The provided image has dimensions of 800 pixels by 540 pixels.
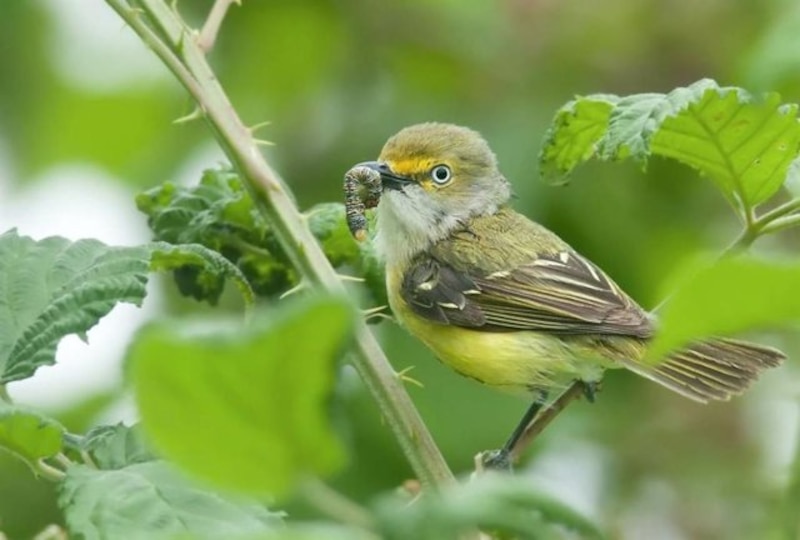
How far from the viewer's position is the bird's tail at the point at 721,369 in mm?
3889

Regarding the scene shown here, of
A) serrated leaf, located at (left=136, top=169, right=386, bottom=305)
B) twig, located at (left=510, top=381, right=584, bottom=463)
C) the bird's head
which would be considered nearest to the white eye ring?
the bird's head

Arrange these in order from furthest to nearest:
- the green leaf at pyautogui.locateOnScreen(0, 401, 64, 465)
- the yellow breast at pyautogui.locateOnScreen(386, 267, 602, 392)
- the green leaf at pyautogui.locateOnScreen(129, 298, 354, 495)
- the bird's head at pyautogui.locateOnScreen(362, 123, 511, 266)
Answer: the bird's head at pyautogui.locateOnScreen(362, 123, 511, 266)
the yellow breast at pyautogui.locateOnScreen(386, 267, 602, 392)
the green leaf at pyautogui.locateOnScreen(0, 401, 64, 465)
the green leaf at pyautogui.locateOnScreen(129, 298, 354, 495)

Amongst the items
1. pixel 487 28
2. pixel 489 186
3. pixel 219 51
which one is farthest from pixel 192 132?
pixel 489 186

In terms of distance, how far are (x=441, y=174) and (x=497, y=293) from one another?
2.16 feet

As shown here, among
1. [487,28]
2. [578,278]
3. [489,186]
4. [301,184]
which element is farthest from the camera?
[487,28]

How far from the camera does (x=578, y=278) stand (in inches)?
176

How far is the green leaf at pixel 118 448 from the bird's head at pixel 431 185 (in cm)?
220

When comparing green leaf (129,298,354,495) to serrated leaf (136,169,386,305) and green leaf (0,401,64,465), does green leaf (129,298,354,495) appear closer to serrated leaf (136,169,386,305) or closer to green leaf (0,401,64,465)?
green leaf (0,401,64,465)

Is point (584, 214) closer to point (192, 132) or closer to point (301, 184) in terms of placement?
point (301, 184)

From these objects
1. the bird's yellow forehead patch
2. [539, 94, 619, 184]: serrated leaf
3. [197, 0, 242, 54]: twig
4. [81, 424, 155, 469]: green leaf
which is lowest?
the bird's yellow forehead patch

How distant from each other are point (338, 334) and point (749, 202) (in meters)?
1.74

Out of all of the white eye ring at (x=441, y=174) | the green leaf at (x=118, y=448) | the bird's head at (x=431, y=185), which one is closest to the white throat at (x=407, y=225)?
the bird's head at (x=431, y=185)

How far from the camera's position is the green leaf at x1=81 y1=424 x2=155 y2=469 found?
7.64ft

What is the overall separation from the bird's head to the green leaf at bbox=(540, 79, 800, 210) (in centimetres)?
180
